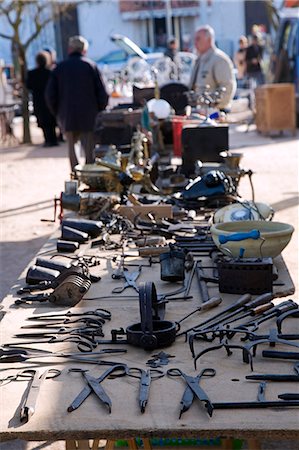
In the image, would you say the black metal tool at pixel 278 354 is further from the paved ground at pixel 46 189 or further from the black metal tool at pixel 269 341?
the paved ground at pixel 46 189

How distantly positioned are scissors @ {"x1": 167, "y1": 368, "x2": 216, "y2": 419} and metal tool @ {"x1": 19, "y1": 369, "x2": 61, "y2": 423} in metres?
0.31

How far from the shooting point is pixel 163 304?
274 centimetres

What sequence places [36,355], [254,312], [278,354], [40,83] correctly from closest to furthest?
[278,354] → [36,355] → [254,312] → [40,83]

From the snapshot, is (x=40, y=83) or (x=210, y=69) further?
(x=40, y=83)

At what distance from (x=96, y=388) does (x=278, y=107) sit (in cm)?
1166

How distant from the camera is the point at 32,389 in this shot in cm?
217

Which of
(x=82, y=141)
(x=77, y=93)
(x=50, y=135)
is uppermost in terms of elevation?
(x=77, y=93)

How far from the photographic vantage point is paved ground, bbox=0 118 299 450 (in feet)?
20.3

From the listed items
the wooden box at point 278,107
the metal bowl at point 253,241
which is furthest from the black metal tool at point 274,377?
the wooden box at point 278,107

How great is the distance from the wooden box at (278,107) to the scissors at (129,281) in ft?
34.0

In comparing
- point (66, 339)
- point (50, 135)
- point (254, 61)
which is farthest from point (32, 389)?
point (254, 61)

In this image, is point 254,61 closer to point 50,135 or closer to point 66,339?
point 50,135

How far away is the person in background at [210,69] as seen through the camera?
8102 mm

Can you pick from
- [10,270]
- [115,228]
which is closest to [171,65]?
[10,270]
